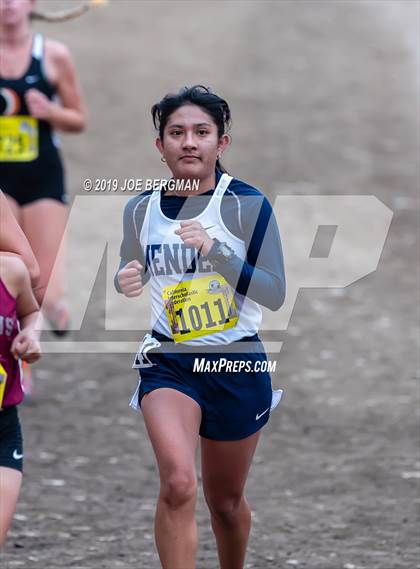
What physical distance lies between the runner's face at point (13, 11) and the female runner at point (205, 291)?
3.52 m

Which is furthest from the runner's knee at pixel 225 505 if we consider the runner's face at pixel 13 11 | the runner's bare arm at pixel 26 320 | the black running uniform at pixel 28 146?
the runner's face at pixel 13 11

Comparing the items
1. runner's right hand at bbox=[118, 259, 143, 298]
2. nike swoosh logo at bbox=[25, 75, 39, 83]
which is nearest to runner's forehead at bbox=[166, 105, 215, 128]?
runner's right hand at bbox=[118, 259, 143, 298]

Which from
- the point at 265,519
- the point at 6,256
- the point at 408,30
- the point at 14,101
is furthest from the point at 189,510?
the point at 408,30

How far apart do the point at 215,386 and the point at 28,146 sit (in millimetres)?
4056

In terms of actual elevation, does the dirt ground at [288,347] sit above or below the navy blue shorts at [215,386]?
below

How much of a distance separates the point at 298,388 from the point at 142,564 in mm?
3520

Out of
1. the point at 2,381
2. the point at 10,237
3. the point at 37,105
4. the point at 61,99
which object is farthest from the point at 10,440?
the point at 61,99

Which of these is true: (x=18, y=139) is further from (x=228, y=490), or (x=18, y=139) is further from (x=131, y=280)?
(x=228, y=490)

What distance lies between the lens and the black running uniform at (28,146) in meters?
8.14

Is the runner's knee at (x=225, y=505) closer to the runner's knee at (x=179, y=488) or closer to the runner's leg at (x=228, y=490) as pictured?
the runner's leg at (x=228, y=490)

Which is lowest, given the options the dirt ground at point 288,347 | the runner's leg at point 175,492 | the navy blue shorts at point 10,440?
the dirt ground at point 288,347

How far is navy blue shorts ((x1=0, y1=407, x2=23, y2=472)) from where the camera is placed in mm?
4289

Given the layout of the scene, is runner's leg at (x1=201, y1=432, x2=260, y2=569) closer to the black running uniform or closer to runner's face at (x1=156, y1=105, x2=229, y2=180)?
runner's face at (x1=156, y1=105, x2=229, y2=180)

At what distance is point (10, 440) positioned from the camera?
432cm
